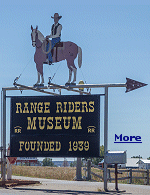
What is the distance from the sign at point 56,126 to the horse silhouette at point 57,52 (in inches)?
60.9

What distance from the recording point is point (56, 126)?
83.4 feet

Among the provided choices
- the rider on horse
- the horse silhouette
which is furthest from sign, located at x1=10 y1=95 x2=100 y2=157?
the rider on horse

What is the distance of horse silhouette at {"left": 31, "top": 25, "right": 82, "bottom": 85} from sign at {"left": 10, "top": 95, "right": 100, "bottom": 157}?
1548 mm

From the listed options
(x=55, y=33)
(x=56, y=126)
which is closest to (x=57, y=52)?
(x=55, y=33)

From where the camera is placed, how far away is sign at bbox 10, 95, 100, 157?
25.1 m

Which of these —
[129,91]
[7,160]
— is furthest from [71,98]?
[7,160]

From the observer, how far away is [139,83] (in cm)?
2522

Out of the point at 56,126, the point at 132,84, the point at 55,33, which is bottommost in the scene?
the point at 56,126

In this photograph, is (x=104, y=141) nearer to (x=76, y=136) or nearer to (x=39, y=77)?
(x=76, y=136)

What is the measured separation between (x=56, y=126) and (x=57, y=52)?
13.5ft

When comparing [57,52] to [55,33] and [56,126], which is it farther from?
[56,126]

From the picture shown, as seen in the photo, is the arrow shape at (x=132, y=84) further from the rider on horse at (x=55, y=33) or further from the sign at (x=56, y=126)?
the rider on horse at (x=55, y=33)

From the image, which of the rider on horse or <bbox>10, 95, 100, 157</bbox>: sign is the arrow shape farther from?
the rider on horse

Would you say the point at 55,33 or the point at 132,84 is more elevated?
the point at 55,33
